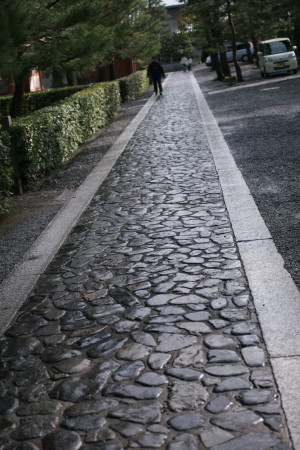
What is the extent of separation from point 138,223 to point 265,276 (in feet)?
7.51

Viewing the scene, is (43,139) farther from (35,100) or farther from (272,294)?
(35,100)

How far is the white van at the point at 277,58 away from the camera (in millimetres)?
28250

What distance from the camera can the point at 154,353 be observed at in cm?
373

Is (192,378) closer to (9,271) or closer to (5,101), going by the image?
(9,271)

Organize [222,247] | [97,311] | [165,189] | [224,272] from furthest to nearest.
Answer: [165,189] → [222,247] → [224,272] → [97,311]

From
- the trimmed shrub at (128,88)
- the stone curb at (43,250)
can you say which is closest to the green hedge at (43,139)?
the stone curb at (43,250)

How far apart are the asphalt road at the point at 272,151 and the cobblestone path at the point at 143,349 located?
0.53m

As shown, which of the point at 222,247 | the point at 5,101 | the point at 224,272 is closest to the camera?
the point at 224,272

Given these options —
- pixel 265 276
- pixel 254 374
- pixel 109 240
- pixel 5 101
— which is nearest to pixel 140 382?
pixel 254 374

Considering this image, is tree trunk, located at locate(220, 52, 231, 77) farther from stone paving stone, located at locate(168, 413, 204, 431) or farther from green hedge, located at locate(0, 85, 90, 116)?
stone paving stone, located at locate(168, 413, 204, 431)

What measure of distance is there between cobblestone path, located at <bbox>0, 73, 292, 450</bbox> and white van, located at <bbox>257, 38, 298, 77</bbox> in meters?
23.1

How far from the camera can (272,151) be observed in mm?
10125

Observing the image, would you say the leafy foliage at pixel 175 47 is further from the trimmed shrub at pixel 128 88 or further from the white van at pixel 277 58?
the trimmed shrub at pixel 128 88

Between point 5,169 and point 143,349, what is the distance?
200 inches
